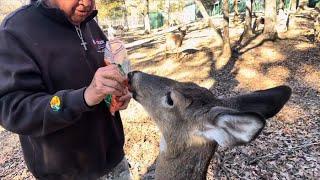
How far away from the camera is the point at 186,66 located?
13930mm

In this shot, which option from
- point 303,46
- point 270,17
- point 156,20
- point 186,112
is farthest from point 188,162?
point 156,20

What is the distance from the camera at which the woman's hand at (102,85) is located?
2412 mm

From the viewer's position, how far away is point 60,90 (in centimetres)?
281

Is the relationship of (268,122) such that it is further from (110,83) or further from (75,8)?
(110,83)

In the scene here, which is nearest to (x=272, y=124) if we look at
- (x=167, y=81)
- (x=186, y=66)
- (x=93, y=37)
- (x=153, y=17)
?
(x=167, y=81)

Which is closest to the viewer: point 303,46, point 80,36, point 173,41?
point 80,36

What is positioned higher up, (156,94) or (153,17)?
(156,94)

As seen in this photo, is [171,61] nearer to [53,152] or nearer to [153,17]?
[53,152]

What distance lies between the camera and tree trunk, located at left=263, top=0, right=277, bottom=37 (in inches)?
567

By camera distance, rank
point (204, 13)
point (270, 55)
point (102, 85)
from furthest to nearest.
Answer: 1. point (204, 13)
2. point (270, 55)
3. point (102, 85)

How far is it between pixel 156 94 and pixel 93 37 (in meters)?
0.67

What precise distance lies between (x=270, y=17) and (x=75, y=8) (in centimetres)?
1296

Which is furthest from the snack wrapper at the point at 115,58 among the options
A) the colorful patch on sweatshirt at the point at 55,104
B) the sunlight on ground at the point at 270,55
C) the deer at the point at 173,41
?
the deer at the point at 173,41

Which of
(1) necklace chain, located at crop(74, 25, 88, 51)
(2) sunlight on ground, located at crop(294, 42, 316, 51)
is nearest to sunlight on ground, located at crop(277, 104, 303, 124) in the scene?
(1) necklace chain, located at crop(74, 25, 88, 51)
